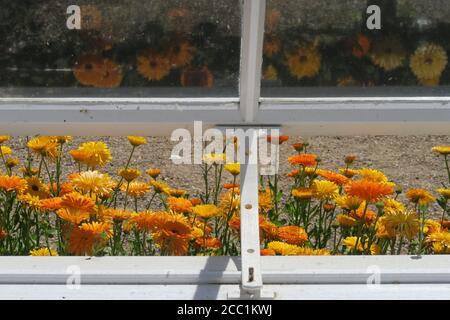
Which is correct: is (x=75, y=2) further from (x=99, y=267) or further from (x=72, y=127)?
(x=99, y=267)

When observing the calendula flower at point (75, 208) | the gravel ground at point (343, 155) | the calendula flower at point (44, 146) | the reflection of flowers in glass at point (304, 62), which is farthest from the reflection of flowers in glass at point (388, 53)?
the gravel ground at point (343, 155)

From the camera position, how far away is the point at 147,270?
1.99m

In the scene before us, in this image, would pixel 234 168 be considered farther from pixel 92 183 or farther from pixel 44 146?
pixel 44 146

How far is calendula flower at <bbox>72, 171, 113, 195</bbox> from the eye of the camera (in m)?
2.35

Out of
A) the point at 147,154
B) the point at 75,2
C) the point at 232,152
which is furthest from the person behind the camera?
the point at 147,154

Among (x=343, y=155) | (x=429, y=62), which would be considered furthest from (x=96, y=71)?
(x=343, y=155)

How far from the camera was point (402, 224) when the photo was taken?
7.51 feet

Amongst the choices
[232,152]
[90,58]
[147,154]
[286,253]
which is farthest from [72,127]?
[147,154]

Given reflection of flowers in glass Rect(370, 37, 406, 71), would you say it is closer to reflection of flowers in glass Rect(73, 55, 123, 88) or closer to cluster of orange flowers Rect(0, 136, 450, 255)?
cluster of orange flowers Rect(0, 136, 450, 255)

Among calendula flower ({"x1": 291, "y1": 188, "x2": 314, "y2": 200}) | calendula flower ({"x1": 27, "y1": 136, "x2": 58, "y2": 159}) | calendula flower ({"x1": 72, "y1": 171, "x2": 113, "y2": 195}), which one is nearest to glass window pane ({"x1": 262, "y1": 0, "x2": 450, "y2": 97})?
calendula flower ({"x1": 291, "y1": 188, "x2": 314, "y2": 200})

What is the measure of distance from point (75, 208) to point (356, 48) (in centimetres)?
74

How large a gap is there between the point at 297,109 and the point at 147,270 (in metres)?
0.54

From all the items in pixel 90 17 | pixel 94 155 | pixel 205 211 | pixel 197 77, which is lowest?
pixel 205 211
